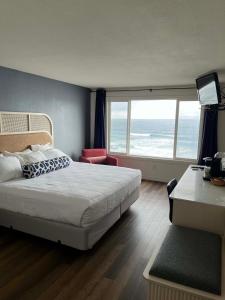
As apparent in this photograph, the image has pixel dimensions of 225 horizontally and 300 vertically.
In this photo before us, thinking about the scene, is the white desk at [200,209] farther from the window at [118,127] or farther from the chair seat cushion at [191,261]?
the window at [118,127]

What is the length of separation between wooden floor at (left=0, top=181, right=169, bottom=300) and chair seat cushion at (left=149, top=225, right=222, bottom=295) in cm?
63

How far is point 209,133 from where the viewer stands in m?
4.48

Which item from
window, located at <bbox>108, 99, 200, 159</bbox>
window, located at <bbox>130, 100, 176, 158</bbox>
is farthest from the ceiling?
window, located at <bbox>130, 100, 176, 158</bbox>

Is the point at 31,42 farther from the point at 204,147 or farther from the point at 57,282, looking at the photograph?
the point at 204,147

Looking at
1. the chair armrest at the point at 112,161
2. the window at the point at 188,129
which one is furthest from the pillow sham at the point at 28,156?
the window at the point at 188,129

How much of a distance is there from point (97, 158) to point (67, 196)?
252cm

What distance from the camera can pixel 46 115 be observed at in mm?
4227

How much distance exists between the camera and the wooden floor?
1848mm

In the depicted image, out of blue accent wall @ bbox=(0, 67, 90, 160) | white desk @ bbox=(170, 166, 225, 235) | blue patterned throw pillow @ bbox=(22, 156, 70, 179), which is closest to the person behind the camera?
white desk @ bbox=(170, 166, 225, 235)

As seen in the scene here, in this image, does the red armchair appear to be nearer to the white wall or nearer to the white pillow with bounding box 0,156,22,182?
the white wall

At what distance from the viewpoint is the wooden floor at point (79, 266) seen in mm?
1848

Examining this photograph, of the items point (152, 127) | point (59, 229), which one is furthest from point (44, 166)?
point (152, 127)

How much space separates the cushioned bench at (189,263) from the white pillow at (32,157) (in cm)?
240

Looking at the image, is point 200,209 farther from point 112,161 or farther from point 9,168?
point 112,161
